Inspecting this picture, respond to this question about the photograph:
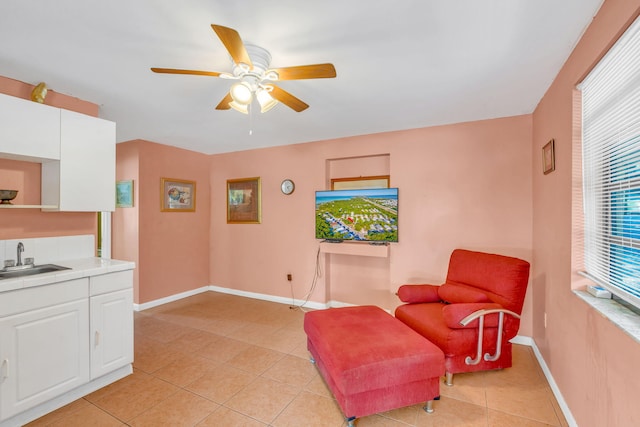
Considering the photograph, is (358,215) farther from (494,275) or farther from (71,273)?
(71,273)

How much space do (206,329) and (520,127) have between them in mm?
4050

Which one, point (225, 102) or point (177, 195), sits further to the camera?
point (177, 195)

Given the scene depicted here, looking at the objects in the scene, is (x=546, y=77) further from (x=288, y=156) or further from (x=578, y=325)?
(x=288, y=156)

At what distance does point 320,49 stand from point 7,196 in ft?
8.08

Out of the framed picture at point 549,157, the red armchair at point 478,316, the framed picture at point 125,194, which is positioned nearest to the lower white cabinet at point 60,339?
the framed picture at point 125,194

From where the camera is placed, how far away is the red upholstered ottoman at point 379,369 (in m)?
1.69

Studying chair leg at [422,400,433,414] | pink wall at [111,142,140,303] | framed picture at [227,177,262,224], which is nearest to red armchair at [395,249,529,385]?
chair leg at [422,400,433,414]

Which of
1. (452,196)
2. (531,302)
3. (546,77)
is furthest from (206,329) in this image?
(546,77)

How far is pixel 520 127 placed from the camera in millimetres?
2867

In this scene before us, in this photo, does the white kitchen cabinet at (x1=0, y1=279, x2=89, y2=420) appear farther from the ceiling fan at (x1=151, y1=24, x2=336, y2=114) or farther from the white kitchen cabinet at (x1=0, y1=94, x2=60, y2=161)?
the ceiling fan at (x1=151, y1=24, x2=336, y2=114)

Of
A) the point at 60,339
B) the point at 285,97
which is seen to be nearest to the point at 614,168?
the point at 285,97

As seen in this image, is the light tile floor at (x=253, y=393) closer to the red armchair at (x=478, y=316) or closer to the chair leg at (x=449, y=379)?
the chair leg at (x=449, y=379)

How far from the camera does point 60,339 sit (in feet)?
6.23

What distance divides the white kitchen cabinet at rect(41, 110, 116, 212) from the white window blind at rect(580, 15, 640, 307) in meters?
3.46
